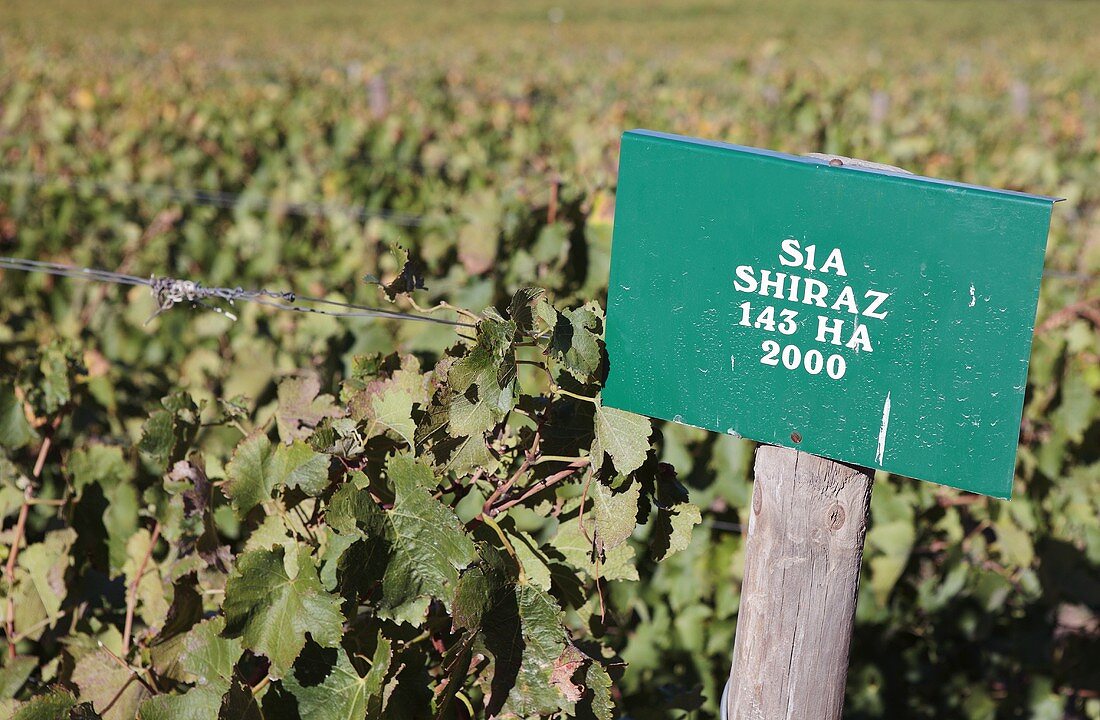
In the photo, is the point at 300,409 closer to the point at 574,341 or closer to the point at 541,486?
the point at 541,486

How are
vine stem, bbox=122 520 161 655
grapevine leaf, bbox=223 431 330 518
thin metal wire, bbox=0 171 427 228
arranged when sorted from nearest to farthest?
1. grapevine leaf, bbox=223 431 330 518
2. vine stem, bbox=122 520 161 655
3. thin metal wire, bbox=0 171 427 228

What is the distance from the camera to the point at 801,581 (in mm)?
1397

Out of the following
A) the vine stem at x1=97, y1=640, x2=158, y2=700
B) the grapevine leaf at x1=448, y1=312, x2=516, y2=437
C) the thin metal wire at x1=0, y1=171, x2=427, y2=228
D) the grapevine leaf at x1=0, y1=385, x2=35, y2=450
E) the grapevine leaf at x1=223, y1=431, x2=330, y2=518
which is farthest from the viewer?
the thin metal wire at x1=0, y1=171, x2=427, y2=228

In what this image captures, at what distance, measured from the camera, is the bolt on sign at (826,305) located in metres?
1.21

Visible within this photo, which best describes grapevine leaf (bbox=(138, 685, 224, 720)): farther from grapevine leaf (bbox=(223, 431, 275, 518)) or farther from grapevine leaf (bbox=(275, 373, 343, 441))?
grapevine leaf (bbox=(275, 373, 343, 441))

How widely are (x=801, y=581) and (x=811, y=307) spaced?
0.35 metres

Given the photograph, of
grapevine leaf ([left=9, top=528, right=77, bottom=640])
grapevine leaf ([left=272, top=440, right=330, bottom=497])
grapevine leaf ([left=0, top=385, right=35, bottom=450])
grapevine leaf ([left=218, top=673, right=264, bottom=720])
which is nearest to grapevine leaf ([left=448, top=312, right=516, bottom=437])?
grapevine leaf ([left=272, top=440, right=330, bottom=497])

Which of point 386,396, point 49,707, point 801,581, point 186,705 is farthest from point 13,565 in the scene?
point 801,581

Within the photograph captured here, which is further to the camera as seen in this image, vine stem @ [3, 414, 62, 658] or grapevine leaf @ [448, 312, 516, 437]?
vine stem @ [3, 414, 62, 658]

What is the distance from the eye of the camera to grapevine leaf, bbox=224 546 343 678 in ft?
4.64

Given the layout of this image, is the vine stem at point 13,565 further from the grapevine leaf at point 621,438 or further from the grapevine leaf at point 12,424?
the grapevine leaf at point 621,438

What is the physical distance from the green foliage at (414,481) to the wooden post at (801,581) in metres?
0.14

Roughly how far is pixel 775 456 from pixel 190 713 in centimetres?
86

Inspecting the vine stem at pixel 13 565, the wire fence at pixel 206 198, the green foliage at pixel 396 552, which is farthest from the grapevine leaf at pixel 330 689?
the wire fence at pixel 206 198
